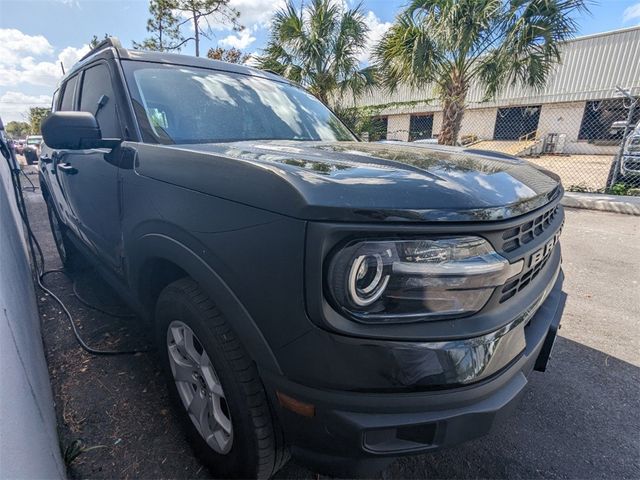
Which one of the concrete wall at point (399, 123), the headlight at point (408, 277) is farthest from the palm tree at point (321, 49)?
the concrete wall at point (399, 123)

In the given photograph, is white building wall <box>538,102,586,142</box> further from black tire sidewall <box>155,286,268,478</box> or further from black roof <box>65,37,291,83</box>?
black tire sidewall <box>155,286,268,478</box>

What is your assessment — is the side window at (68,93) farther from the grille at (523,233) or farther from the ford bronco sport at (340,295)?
the grille at (523,233)

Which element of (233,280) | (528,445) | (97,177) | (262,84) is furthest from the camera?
(262,84)

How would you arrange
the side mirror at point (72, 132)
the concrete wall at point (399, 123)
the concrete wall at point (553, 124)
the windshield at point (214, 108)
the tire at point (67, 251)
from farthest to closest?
1. the concrete wall at point (399, 123)
2. the concrete wall at point (553, 124)
3. the tire at point (67, 251)
4. the windshield at point (214, 108)
5. the side mirror at point (72, 132)

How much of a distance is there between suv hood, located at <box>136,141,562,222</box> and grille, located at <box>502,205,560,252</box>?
0.20 ft

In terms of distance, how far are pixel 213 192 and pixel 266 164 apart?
0.75 ft

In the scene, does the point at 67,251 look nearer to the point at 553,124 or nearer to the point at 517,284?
the point at 517,284

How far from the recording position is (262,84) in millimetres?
2713

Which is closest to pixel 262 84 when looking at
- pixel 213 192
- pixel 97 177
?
pixel 97 177

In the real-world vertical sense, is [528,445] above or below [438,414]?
below

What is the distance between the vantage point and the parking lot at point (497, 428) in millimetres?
1700

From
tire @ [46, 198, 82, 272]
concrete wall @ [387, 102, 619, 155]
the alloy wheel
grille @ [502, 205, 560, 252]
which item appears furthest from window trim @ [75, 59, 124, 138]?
concrete wall @ [387, 102, 619, 155]

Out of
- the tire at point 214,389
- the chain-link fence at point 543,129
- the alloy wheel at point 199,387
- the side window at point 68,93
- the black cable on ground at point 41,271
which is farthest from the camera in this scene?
the chain-link fence at point 543,129

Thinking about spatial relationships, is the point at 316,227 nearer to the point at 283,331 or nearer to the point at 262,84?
the point at 283,331
